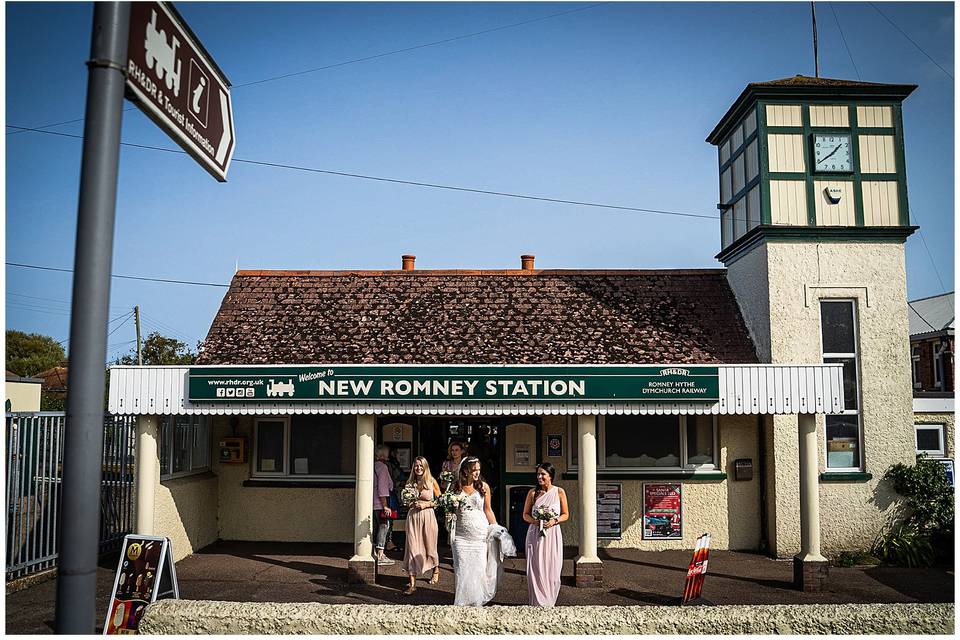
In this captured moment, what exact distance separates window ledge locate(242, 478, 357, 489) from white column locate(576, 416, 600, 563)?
4372 mm

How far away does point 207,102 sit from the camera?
354 centimetres

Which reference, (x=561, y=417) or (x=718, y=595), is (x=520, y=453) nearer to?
(x=561, y=417)

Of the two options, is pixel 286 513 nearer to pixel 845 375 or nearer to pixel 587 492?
pixel 587 492

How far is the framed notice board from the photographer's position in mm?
7602

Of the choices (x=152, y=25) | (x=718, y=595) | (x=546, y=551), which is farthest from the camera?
(x=718, y=595)

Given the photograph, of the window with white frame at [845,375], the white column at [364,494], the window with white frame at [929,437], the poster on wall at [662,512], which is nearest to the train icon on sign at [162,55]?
the white column at [364,494]

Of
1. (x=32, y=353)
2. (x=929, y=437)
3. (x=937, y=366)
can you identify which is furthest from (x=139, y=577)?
(x=32, y=353)

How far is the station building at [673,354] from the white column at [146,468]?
0.60ft

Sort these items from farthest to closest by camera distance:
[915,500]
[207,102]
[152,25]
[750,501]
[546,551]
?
1. [750,501]
2. [915,500]
3. [546,551]
4. [207,102]
5. [152,25]

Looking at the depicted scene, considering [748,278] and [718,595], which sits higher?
[748,278]

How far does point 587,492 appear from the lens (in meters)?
9.95

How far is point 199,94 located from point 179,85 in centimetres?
15

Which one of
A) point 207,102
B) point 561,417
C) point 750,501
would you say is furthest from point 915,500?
point 207,102

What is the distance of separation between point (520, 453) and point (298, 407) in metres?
4.11
